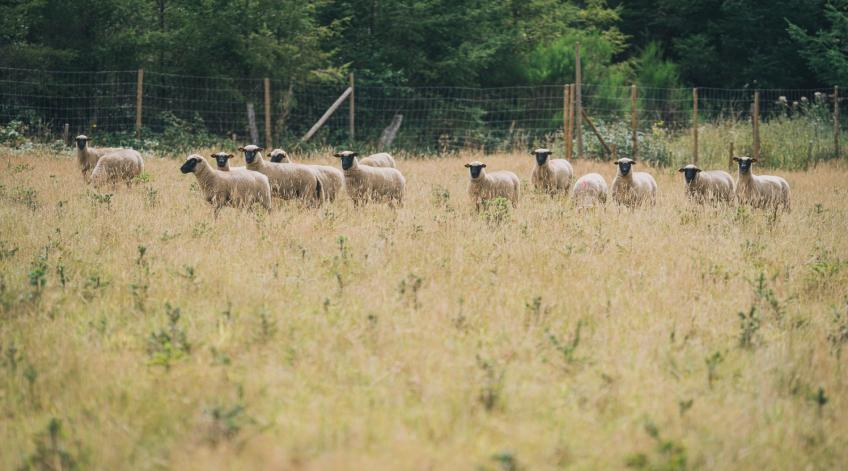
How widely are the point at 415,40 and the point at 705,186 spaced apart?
13257 millimetres

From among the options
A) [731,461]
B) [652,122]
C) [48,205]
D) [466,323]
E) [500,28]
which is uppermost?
[500,28]

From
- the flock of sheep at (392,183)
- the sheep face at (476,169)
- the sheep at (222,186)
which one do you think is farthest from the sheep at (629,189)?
the sheep at (222,186)

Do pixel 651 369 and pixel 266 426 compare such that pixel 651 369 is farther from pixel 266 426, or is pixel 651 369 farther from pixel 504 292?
pixel 266 426

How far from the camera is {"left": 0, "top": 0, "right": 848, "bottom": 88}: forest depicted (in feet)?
64.9

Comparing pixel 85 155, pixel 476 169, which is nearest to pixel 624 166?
pixel 476 169

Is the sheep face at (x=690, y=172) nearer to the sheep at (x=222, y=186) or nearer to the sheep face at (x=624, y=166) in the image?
the sheep face at (x=624, y=166)

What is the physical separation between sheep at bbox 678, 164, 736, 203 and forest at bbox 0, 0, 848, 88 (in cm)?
1189

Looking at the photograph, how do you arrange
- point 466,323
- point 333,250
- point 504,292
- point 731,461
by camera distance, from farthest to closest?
point 333,250
point 504,292
point 466,323
point 731,461

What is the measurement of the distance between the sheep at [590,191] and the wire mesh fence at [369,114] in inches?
260

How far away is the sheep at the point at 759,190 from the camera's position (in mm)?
11367

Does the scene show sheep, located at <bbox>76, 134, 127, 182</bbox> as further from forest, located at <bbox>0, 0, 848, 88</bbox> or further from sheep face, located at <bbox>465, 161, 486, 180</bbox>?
forest, located at <bbox>0, 0, 848, 88</bbox>

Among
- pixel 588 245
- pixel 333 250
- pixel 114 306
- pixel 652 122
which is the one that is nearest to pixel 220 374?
pixel 114 306

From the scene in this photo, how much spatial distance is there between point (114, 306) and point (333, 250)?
249cm

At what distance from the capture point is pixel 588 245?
8023mm
